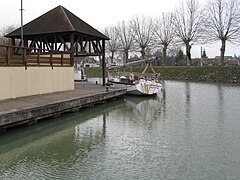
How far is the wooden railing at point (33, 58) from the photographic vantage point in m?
14.2

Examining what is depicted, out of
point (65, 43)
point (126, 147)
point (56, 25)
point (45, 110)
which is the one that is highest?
point (56, 25)

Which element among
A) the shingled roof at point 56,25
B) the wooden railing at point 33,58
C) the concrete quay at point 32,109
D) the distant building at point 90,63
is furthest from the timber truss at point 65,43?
the distant building at point 90,63

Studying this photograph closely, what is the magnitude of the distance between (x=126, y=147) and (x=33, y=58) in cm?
867

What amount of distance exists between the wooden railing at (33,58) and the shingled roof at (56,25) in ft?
4.89

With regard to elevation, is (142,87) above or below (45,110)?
above

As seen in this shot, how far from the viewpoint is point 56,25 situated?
→ 66.5ft

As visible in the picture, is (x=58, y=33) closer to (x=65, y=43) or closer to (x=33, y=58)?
(x=65, y=43)

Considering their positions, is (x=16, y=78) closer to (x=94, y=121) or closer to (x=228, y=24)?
(x=94, y=121)

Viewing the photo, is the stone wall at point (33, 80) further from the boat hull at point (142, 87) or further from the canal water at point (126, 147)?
the boat hull at point (142, 87)

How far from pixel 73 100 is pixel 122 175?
26.1ft

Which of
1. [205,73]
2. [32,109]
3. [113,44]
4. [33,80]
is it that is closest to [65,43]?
[33,80]

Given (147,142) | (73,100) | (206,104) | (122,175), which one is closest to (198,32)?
(206,104)

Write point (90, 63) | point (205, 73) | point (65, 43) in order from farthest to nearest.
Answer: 1. point (90, 63)
2. point (205, 73)
3. point (65, 43)

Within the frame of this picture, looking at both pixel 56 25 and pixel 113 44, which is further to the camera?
pixel 113 44
